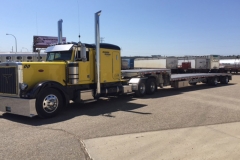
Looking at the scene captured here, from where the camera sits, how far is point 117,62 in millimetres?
11555

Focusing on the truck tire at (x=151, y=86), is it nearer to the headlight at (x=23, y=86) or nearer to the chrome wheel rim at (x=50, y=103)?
the chrome wheel rim at (x=50, y=103)

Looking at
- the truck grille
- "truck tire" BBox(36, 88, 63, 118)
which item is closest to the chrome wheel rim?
"truck tire" BBox(36, 88, 63, 118)

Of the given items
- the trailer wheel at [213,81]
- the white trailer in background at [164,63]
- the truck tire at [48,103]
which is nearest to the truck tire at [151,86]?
the truck tire at [48,103]

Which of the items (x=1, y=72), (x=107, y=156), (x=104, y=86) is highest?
(x=1, y=72)

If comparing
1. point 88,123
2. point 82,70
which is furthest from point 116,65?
point 88,123

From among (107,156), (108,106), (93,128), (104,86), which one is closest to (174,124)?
(93,128)

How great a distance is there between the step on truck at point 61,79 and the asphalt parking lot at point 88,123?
0.47m

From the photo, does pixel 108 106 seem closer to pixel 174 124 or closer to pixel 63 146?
pixel 174 124

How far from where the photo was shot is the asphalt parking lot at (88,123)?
5.35 m

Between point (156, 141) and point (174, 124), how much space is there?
1714 mm

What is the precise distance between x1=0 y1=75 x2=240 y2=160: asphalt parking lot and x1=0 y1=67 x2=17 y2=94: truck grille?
Result: 3.09 feet

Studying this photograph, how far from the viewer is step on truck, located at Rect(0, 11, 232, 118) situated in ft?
26.3

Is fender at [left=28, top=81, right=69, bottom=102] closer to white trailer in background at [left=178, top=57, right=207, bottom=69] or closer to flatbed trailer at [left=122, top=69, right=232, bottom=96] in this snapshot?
flatbed trailer at [left=122, top=69, right=232, bottom=96]

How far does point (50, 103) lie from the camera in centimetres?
828
